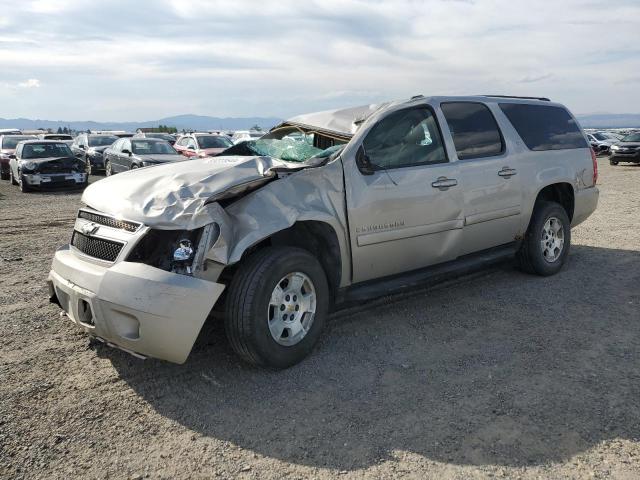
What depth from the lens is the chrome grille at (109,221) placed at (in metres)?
3.49

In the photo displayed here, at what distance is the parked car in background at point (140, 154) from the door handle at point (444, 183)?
11.5 meters

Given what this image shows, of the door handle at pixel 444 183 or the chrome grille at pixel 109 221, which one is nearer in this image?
the chrome grille at pixel 109 221

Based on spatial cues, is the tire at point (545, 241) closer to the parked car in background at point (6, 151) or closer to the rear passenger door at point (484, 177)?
the rear passenger door at point (484, 177)

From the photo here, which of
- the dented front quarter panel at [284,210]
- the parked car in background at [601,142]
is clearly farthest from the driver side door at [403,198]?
the parked car in background at [601,142]

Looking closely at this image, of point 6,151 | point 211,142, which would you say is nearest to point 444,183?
point 211,142

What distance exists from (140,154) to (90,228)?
12.7m

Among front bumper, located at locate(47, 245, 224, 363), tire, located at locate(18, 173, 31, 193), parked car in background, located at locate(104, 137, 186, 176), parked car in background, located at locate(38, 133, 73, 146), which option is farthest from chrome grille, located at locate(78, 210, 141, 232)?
parked car in background, located at locate(38, 133, 73, 146)

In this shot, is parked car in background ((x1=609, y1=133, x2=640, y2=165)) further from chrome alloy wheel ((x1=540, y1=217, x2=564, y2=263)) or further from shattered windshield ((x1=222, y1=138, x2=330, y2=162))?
shattered windshield ((x1=222, y1=138, x2=330, y2=162))

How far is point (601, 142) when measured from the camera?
1366 inches

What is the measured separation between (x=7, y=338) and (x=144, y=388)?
4.99 feet

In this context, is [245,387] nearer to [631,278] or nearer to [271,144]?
[271,144]

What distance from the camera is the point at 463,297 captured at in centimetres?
527

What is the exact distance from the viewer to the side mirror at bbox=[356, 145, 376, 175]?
415cm

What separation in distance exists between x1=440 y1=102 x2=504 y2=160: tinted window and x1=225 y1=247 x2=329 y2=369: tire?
2.02 metres
